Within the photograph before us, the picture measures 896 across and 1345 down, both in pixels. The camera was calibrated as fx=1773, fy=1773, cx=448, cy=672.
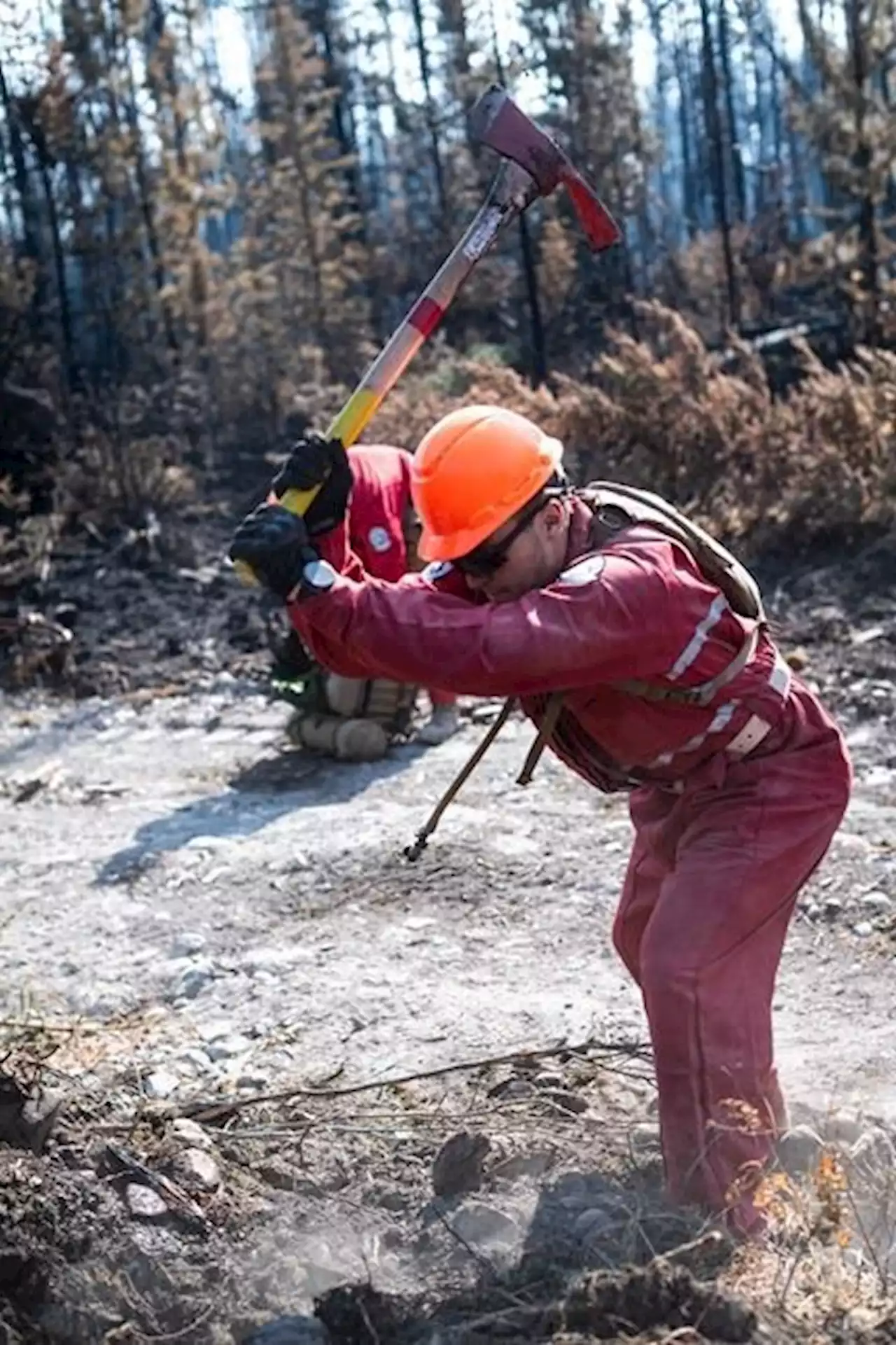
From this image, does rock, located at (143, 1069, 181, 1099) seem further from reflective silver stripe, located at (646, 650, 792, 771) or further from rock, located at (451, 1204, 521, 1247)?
reflective silver stripe, located at (646, 650, 792, 771)

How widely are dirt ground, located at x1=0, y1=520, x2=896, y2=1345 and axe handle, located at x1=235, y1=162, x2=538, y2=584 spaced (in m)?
1.47

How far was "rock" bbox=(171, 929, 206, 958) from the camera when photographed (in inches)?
210

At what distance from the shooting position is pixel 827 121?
16.9m

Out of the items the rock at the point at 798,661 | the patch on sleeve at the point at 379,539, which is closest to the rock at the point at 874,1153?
the patch on sleeve at the point at 379,539

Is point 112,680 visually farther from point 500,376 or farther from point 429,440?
point 429,440

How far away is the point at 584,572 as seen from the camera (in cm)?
300

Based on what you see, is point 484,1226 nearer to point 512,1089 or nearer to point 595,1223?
point 595,1223

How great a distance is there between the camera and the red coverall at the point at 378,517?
6.76m

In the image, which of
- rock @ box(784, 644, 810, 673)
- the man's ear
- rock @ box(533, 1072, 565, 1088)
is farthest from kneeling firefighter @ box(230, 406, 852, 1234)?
rock @ box(784, 644, 810, 673)

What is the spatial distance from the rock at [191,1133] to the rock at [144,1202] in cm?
22

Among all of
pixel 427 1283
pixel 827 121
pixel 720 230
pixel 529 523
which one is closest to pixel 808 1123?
pixel 427 1283

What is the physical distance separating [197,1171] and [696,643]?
1443mm

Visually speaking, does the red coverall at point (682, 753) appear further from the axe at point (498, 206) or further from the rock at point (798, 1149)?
the axe at point (498, 206)

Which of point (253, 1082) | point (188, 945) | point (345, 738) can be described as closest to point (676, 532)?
point (253, 1082)
